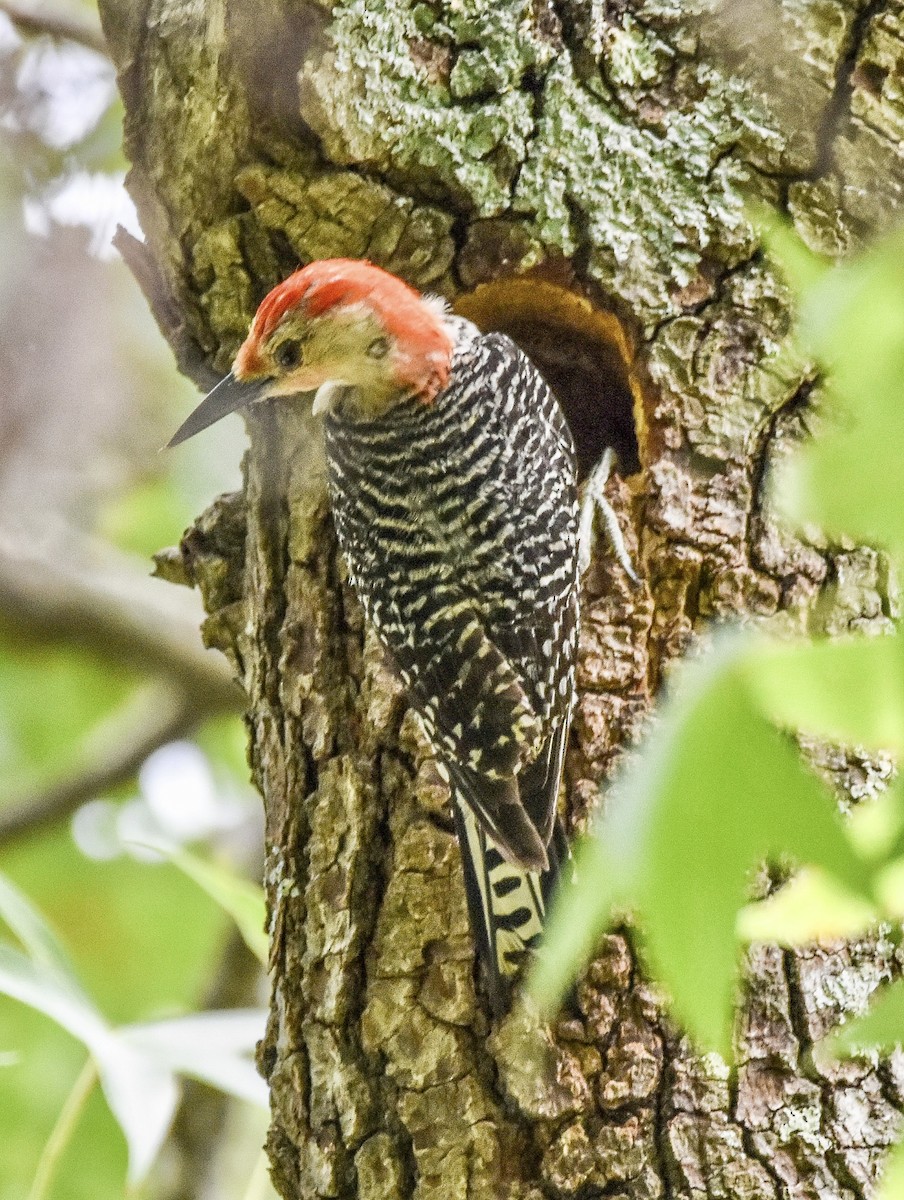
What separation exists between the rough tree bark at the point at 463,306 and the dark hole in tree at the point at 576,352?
0.02 m

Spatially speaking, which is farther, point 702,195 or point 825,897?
point 702,195

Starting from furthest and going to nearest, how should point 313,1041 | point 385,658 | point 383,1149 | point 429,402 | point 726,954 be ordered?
point 429,402
point 385,658
point 313,1041
point 383,1149
point 726,954

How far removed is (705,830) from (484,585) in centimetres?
183

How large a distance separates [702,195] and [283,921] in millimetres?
1637

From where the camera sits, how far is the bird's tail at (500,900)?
7.74ft

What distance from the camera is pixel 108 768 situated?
13.6 ft

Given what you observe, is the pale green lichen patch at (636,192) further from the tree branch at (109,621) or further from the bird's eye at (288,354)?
the tree branch at (109,621)

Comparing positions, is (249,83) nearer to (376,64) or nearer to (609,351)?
(376,64)

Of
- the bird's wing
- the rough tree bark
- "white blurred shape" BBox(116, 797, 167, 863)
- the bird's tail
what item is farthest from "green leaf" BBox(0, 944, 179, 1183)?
"white blurred shape" BBox(116, 797, 167, 863)

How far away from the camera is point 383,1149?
7.60 ft

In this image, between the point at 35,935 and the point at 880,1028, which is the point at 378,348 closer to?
the point at 35,935

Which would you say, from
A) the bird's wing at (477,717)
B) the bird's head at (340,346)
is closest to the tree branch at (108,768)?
the bird's head at (340,346)

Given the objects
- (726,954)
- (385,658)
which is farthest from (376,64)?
(726,954)

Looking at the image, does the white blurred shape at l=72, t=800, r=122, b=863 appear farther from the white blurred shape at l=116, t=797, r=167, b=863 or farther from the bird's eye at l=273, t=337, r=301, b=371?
the bird's eye at l=273, t=337, r=301, b=371
